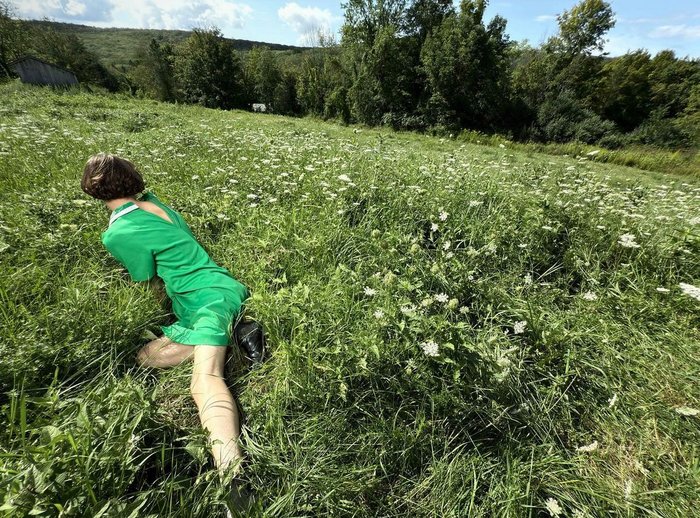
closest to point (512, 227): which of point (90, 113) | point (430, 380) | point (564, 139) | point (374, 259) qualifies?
point (374, 259)

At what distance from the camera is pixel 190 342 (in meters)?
2.00

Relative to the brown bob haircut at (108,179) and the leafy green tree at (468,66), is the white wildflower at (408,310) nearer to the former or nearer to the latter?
the brown bob haircut at (108,179)

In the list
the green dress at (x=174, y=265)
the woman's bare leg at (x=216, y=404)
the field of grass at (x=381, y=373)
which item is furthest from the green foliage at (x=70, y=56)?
the woman's bare leg at (x=216, y=404)

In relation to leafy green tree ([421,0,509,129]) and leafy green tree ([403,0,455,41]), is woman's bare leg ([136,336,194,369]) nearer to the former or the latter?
leafy green tree ([421,0,509,129])

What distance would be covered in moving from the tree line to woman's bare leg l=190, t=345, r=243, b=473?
24.0 metres

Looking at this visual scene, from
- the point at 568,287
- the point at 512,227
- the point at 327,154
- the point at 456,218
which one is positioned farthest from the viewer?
the point at 327,154

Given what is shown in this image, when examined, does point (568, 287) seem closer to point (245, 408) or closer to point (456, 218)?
point (456, 218)

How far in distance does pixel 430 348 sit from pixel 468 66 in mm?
28455

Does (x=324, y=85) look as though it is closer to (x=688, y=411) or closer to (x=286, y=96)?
(x=286, y=96)

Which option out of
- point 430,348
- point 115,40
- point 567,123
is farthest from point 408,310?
point 115,40

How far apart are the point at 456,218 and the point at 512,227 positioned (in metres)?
0.56

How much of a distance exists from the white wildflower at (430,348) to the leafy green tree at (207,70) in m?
48.8

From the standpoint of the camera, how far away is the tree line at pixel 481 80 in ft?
80.8

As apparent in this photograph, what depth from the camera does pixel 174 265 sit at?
7.73 feet
